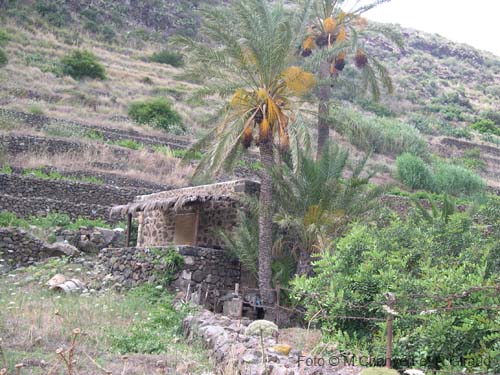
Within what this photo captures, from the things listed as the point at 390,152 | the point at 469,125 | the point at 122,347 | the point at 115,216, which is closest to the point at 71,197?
the point at 115,216

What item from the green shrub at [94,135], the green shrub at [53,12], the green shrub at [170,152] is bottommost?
the green shrub at [170,152]

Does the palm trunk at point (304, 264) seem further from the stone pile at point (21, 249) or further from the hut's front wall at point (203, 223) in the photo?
the stone pile at point (21, 249)

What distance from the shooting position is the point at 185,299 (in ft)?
43.7

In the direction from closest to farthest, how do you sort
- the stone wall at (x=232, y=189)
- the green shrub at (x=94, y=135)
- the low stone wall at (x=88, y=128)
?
the stone wall at (x=232, y=189)
the low stone wall at (x=88, y=128)
the green shrub at (x=94, y=135)

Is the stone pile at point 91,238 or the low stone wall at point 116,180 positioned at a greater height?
the low stone wall at point 116,180

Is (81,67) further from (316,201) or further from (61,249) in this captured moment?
(316,201)

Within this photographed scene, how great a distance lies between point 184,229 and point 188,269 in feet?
9.62

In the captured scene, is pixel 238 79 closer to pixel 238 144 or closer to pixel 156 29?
pixel 238 144

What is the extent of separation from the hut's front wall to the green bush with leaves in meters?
5.55

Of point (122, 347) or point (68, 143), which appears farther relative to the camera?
point (68, 143)

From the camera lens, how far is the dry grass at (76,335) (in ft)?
23.1

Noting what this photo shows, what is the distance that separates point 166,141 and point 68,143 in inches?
255

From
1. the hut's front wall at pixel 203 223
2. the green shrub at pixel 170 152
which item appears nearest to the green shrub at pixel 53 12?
the green shrub at pixel 170 152

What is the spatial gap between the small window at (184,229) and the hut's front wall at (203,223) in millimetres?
121
